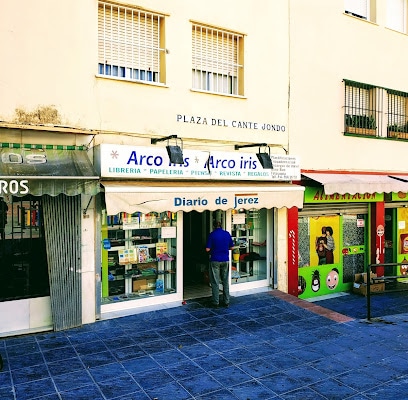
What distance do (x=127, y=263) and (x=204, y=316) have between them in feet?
6.81

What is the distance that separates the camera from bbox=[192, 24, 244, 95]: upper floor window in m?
10.0

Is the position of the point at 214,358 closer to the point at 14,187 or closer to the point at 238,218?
the point at 14,187

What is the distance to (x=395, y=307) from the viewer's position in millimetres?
11453

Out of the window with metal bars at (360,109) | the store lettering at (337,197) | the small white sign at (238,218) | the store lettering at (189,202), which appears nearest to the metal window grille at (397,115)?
the window with metal bars at (360,109)

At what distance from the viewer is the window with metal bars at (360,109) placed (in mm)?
12633

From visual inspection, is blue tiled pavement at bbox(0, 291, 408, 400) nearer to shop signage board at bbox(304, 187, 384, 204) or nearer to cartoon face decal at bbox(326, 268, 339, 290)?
cartoon face decal at bbox(326, 268, 339, 290)

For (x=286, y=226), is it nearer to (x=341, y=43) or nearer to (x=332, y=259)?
(x=332, y=259)

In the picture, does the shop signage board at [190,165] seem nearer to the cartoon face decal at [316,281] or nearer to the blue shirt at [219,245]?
the blue shirt at [219,245]

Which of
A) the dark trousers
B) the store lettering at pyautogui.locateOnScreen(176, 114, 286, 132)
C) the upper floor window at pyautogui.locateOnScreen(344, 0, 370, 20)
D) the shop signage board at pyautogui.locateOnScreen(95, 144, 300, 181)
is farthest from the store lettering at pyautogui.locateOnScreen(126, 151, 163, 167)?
the upper floor window at pyautogui.locateOnScreen(344, 0, 370, 20)

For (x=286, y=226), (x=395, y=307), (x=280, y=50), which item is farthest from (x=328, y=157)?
(x=395, y=307)

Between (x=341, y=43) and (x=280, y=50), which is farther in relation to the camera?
(x=341, y=43)

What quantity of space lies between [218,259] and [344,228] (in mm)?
5306

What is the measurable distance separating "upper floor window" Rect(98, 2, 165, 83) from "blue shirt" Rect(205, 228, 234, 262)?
3.72 meters

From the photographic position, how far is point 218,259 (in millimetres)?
9633
